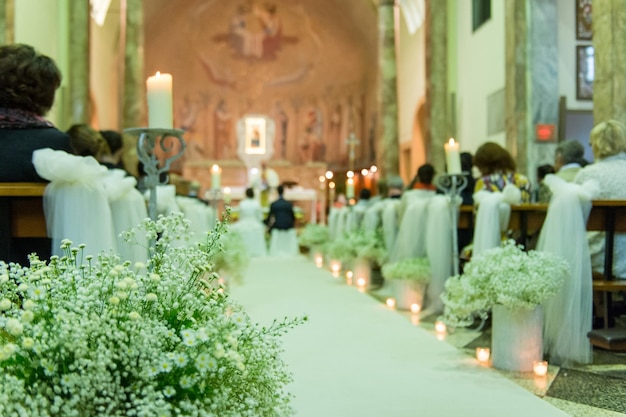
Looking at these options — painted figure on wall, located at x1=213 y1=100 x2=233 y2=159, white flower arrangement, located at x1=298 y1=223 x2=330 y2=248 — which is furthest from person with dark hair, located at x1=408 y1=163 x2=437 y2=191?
painted figure on wall, located at x1=213 y1=100 x2=233 y2=159

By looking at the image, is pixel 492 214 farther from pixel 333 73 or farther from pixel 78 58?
pixel 333 73

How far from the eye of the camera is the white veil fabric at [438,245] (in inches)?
241

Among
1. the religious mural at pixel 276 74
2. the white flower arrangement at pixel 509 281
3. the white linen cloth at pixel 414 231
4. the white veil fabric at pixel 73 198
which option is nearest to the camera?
the white veil fabric at pixel 73 198

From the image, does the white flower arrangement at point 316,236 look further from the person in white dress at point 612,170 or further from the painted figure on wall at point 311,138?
the painted figure on wall at point 311,138

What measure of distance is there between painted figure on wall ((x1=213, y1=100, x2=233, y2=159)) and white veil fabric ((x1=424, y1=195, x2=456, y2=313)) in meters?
18.8

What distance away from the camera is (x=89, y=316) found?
173 centimetres

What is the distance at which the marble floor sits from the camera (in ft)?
10.5

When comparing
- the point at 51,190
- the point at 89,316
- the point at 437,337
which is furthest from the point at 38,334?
the point at 437,337

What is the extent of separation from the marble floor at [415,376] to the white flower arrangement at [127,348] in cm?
129

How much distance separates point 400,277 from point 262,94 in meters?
19.5

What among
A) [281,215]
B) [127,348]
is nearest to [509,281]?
[127,348]

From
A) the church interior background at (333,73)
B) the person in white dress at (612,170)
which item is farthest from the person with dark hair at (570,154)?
the church interior background at (333,73)

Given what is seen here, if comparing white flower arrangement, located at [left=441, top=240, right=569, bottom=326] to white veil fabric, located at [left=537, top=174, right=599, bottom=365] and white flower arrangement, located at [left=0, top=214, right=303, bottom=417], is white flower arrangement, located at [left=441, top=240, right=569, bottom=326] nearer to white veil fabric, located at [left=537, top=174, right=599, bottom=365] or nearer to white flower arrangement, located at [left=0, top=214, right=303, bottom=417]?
white veil fabric, located at [left=537, top=174, right=599, bottom=365]

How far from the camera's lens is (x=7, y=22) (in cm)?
838
